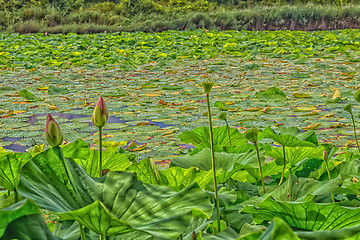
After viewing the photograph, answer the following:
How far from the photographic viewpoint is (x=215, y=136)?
1.27 meters

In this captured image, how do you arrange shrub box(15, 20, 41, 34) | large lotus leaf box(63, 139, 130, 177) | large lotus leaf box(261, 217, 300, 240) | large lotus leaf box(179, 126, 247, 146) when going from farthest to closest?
shrub box(15, 20, 41, 34) < large lotus leaf box(179, 126, 247, 146) < large lotus leaf box(63, 139, 130, 177) < large lotus leaf box(261, 217, 300, 240)

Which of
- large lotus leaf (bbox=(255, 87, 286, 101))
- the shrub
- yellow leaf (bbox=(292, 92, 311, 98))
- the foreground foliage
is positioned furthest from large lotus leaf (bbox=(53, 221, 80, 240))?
the shrub

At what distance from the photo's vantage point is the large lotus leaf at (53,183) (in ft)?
1.71

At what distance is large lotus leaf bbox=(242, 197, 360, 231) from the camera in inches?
21.7

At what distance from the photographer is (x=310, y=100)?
3.13 m

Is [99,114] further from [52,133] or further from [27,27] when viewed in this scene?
[27,27]

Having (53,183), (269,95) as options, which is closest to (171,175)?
(53,183)

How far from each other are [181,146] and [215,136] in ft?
2.77

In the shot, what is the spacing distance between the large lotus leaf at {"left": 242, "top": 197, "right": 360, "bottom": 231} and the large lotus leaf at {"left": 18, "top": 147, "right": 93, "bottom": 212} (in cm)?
26

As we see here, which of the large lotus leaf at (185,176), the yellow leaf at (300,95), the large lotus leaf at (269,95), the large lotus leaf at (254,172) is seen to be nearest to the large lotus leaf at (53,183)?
the large lotus leaf at (185,176)

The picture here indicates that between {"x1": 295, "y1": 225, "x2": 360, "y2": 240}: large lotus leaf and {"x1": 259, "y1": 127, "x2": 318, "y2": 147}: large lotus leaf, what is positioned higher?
{"x1": 295, "y1": 225, "x2": 360, "y2": 240}: large lotus leaf

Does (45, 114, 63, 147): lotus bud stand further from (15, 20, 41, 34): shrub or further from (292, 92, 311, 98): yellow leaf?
(15, 20, 41, 34): shrub

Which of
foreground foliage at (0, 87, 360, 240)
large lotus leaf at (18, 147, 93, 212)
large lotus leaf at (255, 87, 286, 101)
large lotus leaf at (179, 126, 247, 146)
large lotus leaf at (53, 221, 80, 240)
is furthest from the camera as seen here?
large lotus leaf at (255, 87, 286, 101)

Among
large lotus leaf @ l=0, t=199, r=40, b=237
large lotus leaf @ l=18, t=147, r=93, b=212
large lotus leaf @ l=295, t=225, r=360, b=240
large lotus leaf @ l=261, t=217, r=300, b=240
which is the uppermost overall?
large lotus leaf @ l=261, t=217, r=300, b=240
